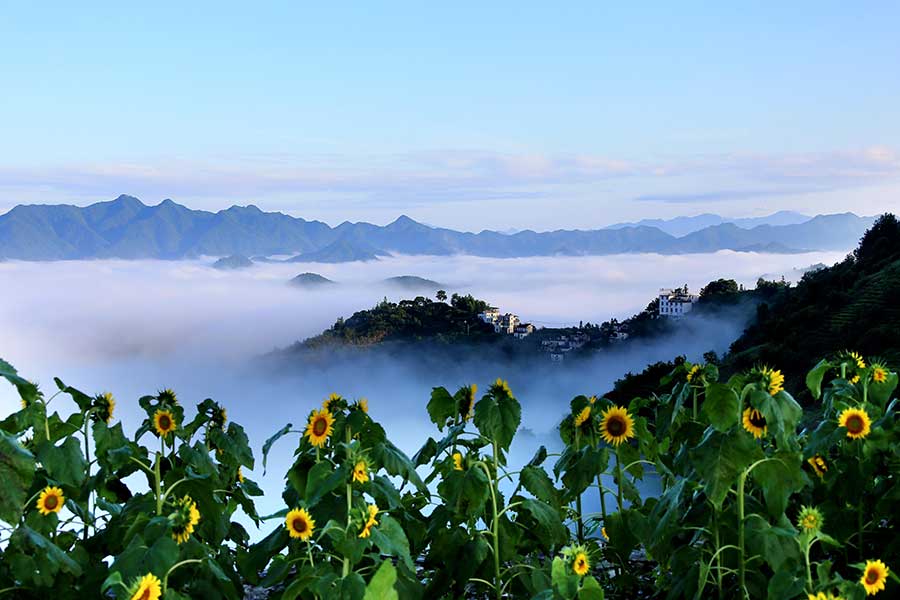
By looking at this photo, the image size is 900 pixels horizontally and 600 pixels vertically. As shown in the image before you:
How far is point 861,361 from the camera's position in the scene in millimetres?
3438

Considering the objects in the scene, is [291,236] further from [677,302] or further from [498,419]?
[498,419]

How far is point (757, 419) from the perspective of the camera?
266 cm

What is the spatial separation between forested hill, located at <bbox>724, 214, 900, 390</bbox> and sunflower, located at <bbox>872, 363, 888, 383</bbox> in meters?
12.8

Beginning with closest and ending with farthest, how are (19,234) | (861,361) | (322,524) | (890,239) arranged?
1. (322,524)
2. (861,361)
3. (890,239)
4. (19,234)

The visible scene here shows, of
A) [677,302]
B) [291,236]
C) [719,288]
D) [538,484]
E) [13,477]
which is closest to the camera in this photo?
[13,477]

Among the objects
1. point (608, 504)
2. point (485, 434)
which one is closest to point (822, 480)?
point (608, 504)

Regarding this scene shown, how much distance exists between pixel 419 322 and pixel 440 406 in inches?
660

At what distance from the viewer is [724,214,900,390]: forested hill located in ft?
60.8

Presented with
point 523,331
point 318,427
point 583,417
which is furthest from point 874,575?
point 523,331

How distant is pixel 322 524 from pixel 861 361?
191 centimetres

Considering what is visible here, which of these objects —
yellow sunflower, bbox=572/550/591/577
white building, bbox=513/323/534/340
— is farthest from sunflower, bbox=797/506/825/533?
white building, bbox=513/323/534/340

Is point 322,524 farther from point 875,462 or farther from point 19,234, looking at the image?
point 19,234

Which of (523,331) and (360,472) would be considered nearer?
(360,472)

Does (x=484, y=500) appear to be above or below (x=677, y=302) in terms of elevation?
above
